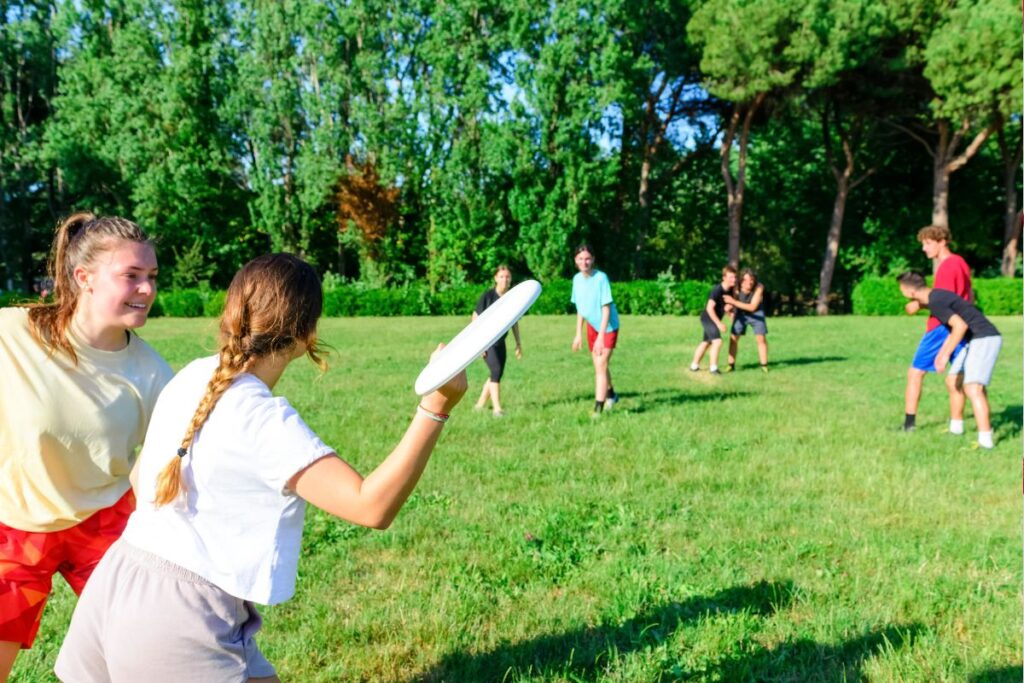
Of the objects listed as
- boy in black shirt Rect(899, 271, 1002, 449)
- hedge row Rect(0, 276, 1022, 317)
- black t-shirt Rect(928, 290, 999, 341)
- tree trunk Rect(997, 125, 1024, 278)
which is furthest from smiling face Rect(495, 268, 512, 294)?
tree trunk Rect(997, 125, 1024, 278)

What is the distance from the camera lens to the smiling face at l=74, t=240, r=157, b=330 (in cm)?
268

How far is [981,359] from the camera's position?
7.79 m

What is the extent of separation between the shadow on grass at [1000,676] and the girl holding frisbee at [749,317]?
10794 mm

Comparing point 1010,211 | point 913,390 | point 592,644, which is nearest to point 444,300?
point 913,390

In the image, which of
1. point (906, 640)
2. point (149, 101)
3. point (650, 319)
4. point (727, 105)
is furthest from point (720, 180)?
point (906, 640)

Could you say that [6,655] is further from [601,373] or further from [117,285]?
[601,373]

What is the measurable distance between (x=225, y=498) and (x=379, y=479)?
46 centimetres

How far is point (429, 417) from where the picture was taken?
72.2 inches

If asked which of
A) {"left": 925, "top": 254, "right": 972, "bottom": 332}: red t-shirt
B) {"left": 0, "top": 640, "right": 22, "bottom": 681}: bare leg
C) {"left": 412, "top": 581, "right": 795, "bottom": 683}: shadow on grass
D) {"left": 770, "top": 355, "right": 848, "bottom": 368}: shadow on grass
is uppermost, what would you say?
{"left": 925, "top": 254, "right": 972, "bottom": 332}: red t-shirt

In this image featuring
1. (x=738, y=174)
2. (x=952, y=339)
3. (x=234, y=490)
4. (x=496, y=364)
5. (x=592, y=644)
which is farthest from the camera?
(x=738, y=174)

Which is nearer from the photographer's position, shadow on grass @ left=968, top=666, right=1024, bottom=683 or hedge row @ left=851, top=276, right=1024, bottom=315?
shadow on grass @ left=968, top=666, right=1024, bottom=683

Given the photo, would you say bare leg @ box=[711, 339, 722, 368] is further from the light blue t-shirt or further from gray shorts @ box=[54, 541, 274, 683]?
gray shorts @ box=[54, 541, 274, 683]

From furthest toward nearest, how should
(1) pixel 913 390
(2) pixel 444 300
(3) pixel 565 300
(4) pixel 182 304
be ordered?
(2) pixel 444 300
(4) pixel 182 304
(3) pixel 565 300
(1) pixel 913 390

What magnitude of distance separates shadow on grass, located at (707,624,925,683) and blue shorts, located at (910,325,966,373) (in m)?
5.30
